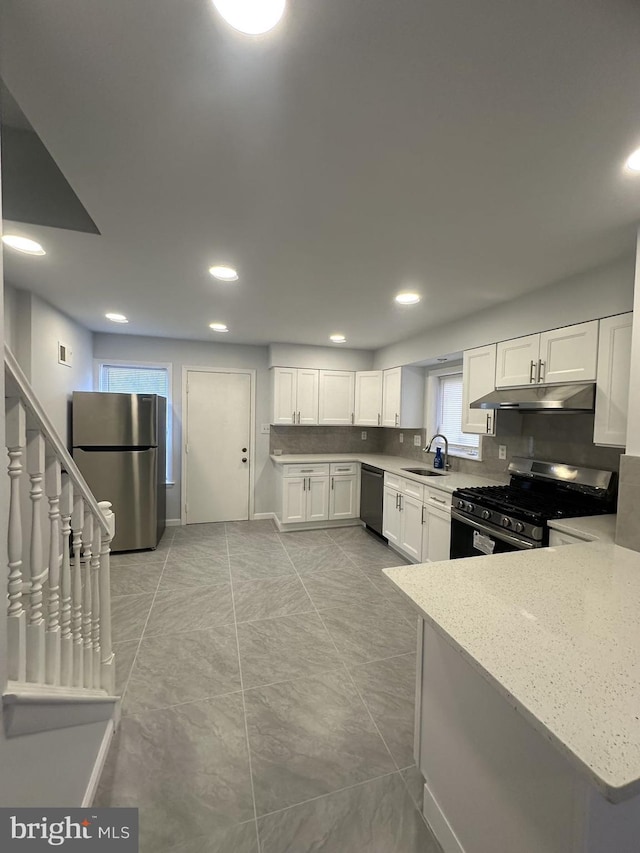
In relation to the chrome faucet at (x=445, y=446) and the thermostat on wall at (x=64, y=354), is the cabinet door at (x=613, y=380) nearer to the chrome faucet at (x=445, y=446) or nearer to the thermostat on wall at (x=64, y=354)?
the chrome faucet at (x=445, y=446)

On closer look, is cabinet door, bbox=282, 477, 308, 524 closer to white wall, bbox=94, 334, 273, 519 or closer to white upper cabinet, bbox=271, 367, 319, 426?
white wall, bbox=94, 334, 273, 519

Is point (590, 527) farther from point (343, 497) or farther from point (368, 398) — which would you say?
point (368, 398)

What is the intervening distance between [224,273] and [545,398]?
2.22m

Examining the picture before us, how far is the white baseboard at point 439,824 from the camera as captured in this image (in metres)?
1.14

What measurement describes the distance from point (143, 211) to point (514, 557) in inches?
87.8

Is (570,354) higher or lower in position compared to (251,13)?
lower

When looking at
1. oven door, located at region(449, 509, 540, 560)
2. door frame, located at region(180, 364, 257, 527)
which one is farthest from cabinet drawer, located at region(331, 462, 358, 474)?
oven door, located at region(449, 509, 540, 560)

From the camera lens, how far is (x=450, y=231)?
5.57 ft

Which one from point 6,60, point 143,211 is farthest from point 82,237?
point 6,60

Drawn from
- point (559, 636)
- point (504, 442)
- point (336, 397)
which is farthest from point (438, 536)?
point (336, 397)

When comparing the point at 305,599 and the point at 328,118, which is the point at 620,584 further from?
the point at 305,599

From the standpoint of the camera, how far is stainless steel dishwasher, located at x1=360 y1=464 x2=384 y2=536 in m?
4.03

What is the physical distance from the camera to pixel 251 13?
2.49ft

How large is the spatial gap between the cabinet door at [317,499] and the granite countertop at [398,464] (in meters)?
0.26
